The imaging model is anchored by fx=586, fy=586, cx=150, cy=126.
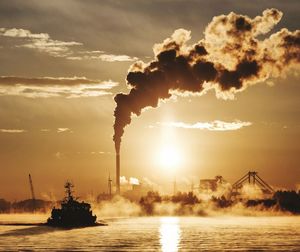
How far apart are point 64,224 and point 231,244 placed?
69034 mm

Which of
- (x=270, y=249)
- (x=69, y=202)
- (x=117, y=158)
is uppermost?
(x=117, y=158)

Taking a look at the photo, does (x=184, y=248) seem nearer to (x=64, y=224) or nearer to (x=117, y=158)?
(x=117, y=158)

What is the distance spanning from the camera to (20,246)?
121 m

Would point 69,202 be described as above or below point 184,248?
above

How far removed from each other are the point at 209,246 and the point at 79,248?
1064 inches

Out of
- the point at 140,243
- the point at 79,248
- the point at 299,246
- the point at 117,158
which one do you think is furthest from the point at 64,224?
the point at 299,246

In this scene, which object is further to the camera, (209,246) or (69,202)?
(69,202)

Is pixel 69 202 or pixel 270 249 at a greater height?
pixel 69 202

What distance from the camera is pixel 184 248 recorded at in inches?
4673

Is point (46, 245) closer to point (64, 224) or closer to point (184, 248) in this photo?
point (184, 248)

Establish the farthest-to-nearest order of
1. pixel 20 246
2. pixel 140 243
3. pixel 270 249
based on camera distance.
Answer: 1. pixel 140 243
2. pixel 20 246
3. pixel 270 249

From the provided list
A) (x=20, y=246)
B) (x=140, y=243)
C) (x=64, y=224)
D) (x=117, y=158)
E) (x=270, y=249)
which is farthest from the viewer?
(x=64, y=224)

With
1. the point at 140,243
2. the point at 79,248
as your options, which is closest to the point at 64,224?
the point at 140,243

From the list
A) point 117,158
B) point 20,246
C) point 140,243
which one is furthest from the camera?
point 117,158
